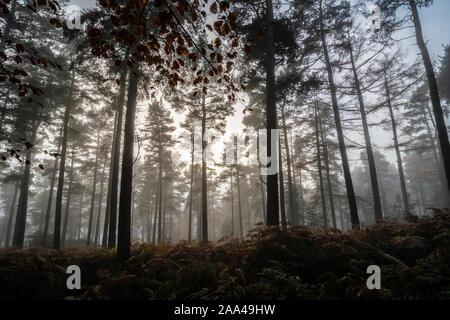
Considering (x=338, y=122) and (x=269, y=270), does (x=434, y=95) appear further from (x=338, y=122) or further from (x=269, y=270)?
(x=269, y=270)

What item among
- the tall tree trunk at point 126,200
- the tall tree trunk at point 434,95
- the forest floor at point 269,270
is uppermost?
the tall tree trunk at point 434,95

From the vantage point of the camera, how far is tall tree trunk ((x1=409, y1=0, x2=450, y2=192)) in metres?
8.90

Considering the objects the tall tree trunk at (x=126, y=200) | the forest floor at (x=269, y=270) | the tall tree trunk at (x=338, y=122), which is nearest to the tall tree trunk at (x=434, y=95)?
the forest floor at (x=269, y=270)

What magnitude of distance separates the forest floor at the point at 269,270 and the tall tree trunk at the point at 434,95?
10.9ft

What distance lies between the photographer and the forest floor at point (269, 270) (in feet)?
13.8

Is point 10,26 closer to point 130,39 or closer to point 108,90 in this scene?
point 108,90

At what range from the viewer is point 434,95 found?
9156 millimetres

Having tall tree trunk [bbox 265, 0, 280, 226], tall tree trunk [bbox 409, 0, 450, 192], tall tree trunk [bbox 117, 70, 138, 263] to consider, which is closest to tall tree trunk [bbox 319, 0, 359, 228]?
tall tree trunk [bbox 409, 0, 450, 192]

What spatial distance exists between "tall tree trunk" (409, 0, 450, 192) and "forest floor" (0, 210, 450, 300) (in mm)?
3324

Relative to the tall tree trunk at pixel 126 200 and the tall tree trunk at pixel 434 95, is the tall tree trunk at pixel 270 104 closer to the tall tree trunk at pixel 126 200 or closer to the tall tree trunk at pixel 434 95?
the tall tree trunk at pixel 126 200

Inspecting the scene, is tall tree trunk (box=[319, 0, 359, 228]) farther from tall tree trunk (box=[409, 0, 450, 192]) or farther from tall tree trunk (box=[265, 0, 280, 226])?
tall tree trunk (box=[265, 0, 280, 226])

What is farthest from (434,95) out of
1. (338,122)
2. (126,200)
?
(126,200)

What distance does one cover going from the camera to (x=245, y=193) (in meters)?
36.8
